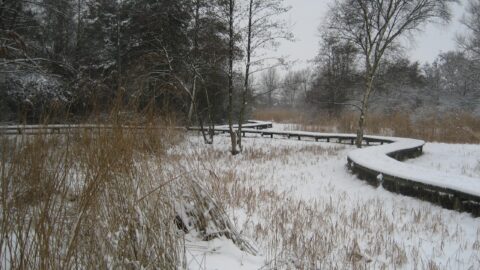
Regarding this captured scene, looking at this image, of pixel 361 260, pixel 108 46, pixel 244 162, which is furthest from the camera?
pixel 108 46

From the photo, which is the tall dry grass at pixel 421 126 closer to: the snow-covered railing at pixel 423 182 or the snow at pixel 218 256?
the snow-covered railing at pixel 423 182

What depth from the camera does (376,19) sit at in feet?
37.0

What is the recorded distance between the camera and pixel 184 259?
188 cm

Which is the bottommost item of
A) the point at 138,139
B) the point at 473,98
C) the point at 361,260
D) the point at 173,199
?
the point at 361,260

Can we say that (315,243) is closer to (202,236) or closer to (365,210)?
(202,236)

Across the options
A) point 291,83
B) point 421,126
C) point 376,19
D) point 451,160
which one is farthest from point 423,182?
point 421,126

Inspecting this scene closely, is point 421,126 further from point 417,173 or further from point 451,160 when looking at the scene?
point 417,173

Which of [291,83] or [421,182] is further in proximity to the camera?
[291,83]

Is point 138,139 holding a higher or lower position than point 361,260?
higher

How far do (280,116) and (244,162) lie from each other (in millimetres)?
22590

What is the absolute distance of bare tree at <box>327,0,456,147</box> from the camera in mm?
10500

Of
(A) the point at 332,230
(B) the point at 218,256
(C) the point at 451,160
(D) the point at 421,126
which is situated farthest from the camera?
(D) the point at 421,126

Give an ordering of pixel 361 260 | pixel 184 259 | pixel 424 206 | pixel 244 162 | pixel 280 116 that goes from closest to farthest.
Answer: pixel 184 259 → pixel 361 260 → pixel 424 206 → pixel 244 162 → pixel 280 116

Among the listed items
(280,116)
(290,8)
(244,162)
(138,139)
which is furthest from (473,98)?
(138,139)
